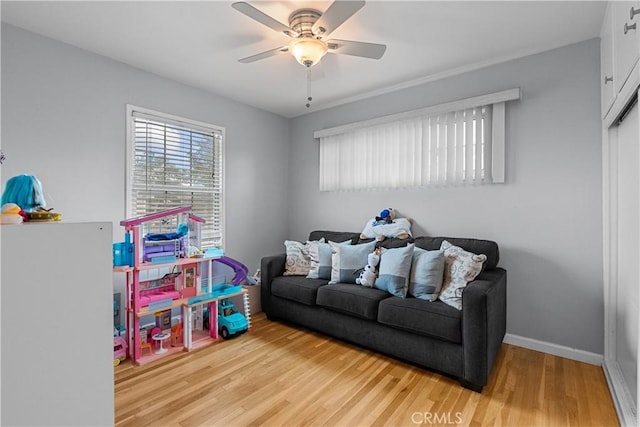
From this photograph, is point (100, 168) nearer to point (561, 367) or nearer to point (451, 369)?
point (451, 369)

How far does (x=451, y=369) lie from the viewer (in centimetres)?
209

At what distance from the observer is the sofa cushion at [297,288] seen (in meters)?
2.87

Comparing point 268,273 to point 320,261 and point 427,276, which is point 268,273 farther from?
point 427,276

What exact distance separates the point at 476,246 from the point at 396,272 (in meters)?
0.76

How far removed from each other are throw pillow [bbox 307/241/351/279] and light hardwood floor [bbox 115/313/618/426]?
2.44ft

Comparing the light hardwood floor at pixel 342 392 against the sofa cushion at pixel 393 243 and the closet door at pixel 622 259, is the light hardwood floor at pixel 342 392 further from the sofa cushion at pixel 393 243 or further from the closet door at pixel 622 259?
the sofa cushion at pixel 393 243

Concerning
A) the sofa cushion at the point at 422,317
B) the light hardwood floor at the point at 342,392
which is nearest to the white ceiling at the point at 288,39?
the sofa cushion at the point at 422,317

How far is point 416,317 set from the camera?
221cm

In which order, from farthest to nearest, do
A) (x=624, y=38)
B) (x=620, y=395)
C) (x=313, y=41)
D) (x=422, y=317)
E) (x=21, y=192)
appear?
(x=422, y=317) < (x=313, y=41) < (x=620, y=395) < (x=624, y=38) < (x=21, y=192)

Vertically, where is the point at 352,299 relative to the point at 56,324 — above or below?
below

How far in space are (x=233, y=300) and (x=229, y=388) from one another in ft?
4.31

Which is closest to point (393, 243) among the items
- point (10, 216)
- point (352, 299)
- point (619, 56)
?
point (352, 299)

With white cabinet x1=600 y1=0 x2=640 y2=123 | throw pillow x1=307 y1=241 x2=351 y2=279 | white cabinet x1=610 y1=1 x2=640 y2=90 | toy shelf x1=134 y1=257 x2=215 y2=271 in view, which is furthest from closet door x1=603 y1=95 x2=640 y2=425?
toy shelf x1=134 y1=257 x2=215 y2=271

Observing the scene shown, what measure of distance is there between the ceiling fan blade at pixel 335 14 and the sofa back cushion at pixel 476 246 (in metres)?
1.99
